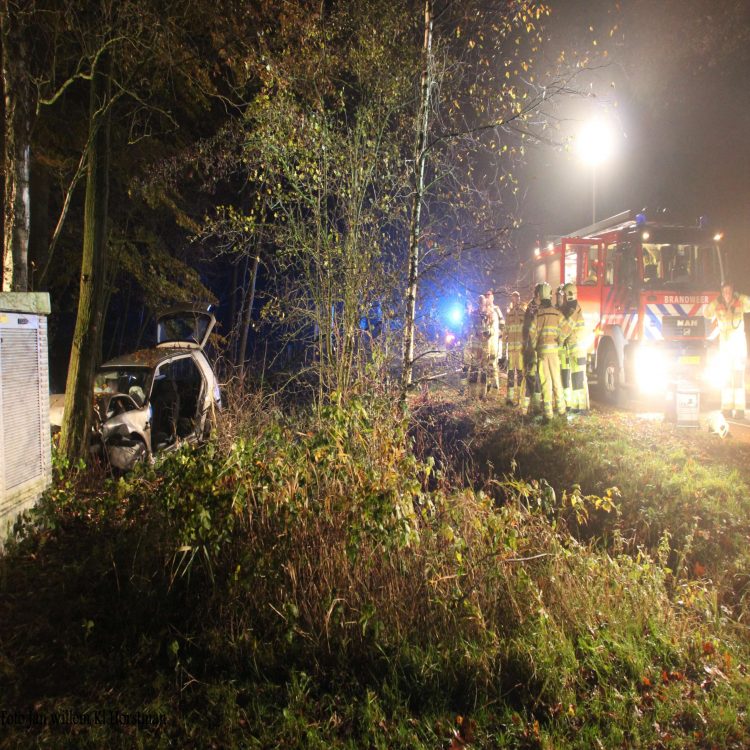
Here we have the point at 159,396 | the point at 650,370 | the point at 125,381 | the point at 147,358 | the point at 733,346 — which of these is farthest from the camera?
the point at 650,370

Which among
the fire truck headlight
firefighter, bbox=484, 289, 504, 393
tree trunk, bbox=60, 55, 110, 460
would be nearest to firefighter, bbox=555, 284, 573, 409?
the fire truck headlight

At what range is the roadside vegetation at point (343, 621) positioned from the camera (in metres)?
2.66

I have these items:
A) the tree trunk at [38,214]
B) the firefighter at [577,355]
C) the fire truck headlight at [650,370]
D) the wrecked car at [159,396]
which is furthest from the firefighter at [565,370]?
the tree trunk at [38,214]

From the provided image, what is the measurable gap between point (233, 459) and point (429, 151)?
4.61 meters

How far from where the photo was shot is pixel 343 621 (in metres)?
3.06

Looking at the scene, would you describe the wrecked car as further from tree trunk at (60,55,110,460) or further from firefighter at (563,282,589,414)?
firefighter at (563,282,589,414)

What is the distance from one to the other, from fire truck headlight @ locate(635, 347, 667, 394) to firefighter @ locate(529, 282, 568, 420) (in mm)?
2334

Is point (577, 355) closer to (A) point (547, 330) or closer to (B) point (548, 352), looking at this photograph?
(B) point (548, 352)

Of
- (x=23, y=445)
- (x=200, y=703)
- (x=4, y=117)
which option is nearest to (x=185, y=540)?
(x=200, y=703)

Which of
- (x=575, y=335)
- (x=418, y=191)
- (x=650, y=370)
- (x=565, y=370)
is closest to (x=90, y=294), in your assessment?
(x=418, y=191)

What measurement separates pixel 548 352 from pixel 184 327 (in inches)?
222

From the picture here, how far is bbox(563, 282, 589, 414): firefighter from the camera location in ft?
31.3

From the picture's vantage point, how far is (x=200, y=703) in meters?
2.74

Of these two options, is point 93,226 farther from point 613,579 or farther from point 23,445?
point 613,579
